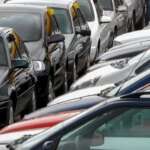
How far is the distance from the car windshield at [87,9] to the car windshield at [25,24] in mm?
5265

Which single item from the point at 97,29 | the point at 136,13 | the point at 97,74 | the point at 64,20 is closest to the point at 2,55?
the point at 97,74

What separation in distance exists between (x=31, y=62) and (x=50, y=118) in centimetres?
418

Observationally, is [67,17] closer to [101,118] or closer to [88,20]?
[88,20]

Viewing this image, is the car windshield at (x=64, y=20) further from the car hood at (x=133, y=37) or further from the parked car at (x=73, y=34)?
the car hood at (x=133, y=37)

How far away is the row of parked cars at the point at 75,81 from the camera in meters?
5.05

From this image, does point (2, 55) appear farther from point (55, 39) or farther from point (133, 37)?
point (133, 37)

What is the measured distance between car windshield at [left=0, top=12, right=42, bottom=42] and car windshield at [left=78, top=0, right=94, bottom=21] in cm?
527

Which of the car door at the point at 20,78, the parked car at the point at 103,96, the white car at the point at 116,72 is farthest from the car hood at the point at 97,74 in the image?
the parked car at the point at 103,96

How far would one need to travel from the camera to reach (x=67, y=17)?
51.0 ft

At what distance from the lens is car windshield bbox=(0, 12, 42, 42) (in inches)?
511

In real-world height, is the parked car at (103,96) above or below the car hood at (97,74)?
above

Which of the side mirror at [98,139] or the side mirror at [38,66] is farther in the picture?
the side mirror at [38,66]

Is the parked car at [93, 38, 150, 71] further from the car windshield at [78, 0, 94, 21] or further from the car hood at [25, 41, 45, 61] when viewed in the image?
the car windshield at [78, 0, 94, 21]

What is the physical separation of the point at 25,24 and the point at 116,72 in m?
3.43
